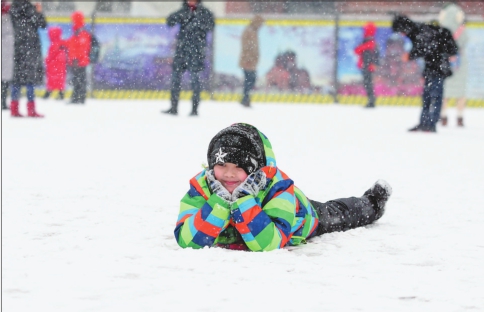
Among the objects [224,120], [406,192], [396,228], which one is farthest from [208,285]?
[224,120]

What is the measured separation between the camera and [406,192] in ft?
16.7

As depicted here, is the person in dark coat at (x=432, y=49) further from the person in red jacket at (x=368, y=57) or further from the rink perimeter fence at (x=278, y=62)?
the rink perimeter fence at (x=278, y=62)

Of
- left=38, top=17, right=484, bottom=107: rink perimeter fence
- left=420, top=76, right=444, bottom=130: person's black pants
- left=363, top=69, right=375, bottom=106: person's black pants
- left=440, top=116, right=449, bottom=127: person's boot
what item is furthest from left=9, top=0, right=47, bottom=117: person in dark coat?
left=363, top=69, right=375, bottom=106: person's black pants

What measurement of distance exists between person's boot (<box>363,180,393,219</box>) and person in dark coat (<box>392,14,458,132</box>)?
20.0 feet

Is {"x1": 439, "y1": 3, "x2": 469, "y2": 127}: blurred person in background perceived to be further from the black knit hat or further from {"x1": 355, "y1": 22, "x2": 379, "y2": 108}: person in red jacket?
the black knit hat

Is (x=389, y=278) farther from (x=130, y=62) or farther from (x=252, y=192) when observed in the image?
(x=130, y=62)

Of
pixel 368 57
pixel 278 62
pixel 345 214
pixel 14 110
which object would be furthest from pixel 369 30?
pixel 345 214

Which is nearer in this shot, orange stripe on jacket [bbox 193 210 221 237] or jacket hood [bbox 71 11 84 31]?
orange stripe on jacket [bbox 193 210 221 237]

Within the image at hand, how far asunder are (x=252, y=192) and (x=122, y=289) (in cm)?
71

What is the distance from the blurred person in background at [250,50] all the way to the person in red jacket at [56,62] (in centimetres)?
329

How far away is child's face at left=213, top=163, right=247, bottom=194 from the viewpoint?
3.09 metres

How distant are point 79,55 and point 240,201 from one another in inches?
467

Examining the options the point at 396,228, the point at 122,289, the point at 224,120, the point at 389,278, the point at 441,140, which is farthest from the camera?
the point at 224,120

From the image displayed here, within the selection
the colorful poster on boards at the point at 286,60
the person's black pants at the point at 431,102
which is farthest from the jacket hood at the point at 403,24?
the colorful poster on boards at the point at 286,60
